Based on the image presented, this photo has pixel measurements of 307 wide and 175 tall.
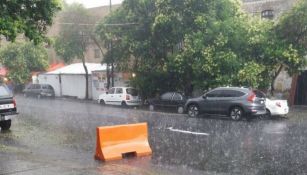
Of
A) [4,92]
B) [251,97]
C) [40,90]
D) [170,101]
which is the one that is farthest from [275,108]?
[40,90]

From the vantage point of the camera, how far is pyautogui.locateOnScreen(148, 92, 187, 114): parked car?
92.3ft

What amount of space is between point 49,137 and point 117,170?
22.8 ft

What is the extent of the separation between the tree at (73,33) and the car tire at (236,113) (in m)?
20.2

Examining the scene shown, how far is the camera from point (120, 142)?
40.8 ft

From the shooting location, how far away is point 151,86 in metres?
31.8

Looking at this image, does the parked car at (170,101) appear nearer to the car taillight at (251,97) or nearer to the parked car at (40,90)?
the car taillight at (251,97)

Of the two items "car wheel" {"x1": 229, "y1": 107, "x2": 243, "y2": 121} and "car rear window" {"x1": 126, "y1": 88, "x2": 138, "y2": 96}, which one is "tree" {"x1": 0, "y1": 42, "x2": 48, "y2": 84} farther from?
"car wheel" {"x1": 229, "y1": 107, "x2": 243, "y2": 121}

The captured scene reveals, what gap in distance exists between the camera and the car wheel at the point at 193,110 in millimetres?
25141

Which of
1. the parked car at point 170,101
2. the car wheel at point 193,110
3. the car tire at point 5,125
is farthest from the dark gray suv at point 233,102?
the car tire at point 5,125

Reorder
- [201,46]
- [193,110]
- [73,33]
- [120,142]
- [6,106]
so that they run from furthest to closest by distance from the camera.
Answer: [73,33]
[201,46]
[193,110]
[6,106]
[120,142]

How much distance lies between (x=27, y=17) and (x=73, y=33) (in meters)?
28.3

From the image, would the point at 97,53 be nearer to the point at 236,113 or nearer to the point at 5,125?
the point at 236,113

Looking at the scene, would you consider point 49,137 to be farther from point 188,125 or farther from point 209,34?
point 209,34

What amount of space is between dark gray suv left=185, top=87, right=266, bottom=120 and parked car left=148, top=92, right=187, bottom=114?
3.38 meters
